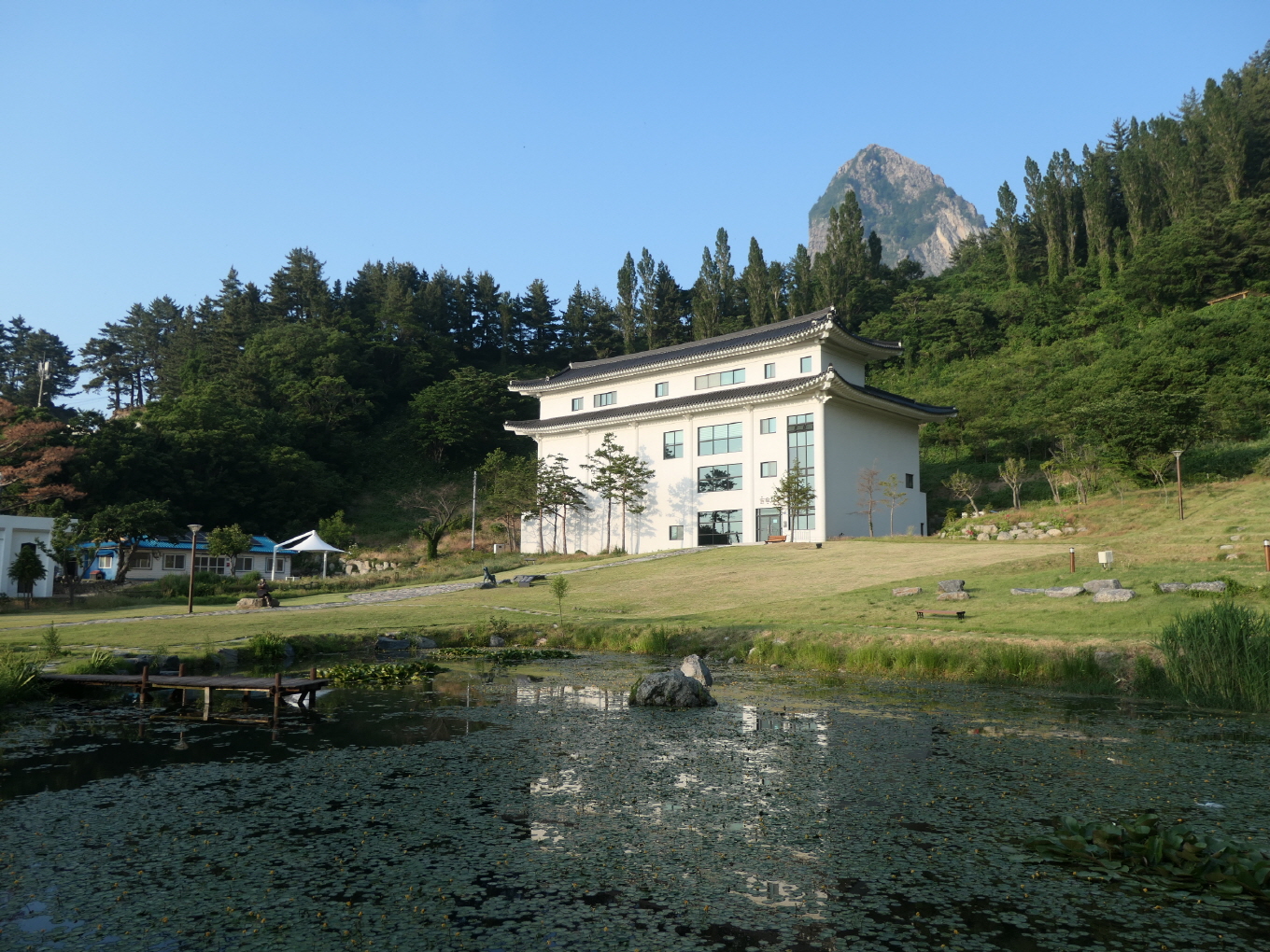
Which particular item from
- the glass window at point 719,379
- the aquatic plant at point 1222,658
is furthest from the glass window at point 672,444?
the aquatic plant at point 1222,658

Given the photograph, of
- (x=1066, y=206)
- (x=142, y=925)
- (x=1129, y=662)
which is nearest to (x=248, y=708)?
(x=142, y=925)

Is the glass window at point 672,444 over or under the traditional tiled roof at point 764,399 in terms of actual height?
under

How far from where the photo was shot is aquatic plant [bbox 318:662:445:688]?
15.6m

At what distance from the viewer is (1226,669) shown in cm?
1223

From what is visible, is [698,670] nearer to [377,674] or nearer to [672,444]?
[377,674]

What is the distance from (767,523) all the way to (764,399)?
634 centimetres

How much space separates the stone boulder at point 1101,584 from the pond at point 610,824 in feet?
19.0

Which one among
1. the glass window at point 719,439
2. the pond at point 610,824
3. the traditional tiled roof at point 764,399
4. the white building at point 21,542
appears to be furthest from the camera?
the glass window at point 719,439

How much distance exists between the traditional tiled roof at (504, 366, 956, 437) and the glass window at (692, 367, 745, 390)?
0.58 meters

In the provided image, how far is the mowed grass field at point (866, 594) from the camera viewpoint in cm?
1702

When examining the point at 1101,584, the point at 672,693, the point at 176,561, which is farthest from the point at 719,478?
the point at 176,561

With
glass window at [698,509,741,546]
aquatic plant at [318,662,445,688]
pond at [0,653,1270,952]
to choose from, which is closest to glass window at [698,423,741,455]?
glass window at [698,509,741,546]

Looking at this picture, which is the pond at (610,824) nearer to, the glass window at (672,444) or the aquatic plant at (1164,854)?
the aquatic plant at (1164,854)

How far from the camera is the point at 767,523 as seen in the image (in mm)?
40844
